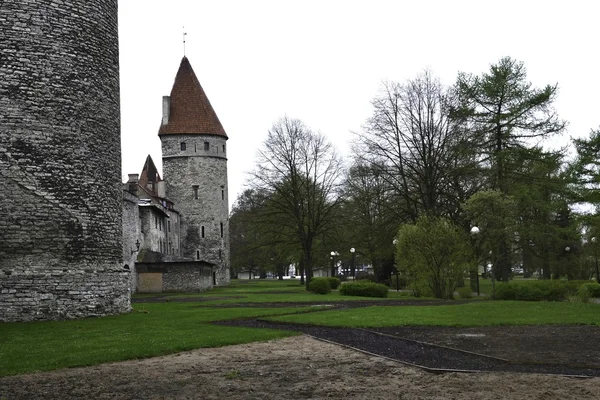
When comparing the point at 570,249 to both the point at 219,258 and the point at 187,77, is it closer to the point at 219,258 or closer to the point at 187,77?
the point at 219,258

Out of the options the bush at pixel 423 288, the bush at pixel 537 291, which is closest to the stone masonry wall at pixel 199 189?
the bush at pixel 423 288

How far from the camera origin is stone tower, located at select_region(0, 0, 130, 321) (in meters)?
21.3

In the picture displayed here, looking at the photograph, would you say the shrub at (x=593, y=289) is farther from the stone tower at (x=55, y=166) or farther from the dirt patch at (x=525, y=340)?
the stone tower at (x=55, y=166)

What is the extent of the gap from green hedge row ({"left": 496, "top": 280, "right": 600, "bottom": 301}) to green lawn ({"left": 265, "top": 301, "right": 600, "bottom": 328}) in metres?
3.54

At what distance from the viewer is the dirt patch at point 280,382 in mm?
9148

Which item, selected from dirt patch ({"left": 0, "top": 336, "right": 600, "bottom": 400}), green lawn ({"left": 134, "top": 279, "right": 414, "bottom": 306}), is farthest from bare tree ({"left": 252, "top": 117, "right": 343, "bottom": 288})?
dirt patch ({"left": 0, "top": 336, "right": 600, "bottom": 400})

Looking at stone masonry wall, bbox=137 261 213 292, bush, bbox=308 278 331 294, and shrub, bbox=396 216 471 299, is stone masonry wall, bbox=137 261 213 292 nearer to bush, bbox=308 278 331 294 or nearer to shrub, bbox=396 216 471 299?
bush, bbox=308 278 331 294

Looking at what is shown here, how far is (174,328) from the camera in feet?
59.6

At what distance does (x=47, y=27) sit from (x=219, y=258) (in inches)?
1647

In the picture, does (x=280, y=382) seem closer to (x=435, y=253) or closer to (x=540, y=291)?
(x=540, y=291)

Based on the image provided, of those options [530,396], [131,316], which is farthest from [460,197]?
[530,396]

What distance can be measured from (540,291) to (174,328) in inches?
664

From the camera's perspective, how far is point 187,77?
206 ft

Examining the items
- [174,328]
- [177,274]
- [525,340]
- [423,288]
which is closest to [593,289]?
[423,288]
